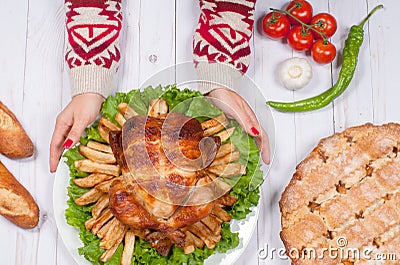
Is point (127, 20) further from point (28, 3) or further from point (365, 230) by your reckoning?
point (365, 230)

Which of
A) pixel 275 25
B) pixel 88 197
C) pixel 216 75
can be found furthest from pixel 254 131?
pixel 88 197

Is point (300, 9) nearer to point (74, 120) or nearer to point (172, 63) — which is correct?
point (172, 63)

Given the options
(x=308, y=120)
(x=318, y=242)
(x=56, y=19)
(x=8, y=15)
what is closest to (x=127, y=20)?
(x=56, y=19)

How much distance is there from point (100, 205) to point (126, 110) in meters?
0.32

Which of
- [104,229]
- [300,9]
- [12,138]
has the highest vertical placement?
[300,9]

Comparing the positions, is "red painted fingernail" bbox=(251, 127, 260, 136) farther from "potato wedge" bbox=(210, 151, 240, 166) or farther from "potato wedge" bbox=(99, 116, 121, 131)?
"potato wedge" bbox=(99, 116, 121, 131)

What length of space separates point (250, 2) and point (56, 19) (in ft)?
2.41

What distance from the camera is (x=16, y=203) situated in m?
2.19

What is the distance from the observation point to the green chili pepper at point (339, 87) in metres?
2.37

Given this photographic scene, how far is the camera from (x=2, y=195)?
85.6 inches

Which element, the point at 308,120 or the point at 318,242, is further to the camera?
the point at 308,120

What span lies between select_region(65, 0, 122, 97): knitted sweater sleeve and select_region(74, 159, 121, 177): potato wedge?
0.25 metres

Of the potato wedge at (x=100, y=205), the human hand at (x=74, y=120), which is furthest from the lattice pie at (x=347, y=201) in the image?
the human hand at (x=74, y=120)

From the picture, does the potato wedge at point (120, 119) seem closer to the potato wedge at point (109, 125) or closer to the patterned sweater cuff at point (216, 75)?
the potato wedge at point (109, 125)
